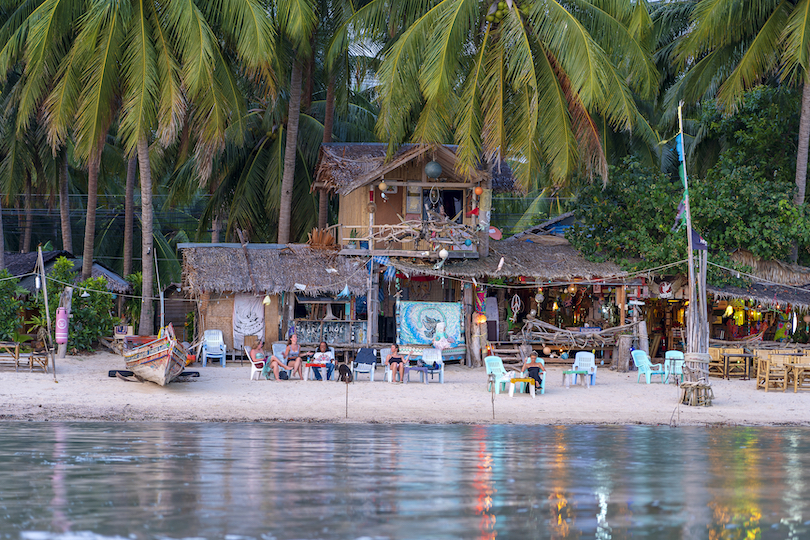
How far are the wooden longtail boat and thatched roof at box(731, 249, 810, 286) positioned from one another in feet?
45.4

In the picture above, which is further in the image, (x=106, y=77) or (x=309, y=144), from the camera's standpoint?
(x=309, y=144)

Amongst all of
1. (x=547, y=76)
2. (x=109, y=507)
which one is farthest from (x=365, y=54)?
(x=109, y=507)

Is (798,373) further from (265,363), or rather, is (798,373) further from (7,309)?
(7,309)

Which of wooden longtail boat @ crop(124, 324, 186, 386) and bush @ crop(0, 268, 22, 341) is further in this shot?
bush @ crop(0, 268, 22, 341)

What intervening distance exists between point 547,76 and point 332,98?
837cm

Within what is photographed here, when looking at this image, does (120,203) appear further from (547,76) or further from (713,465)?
(713,465)

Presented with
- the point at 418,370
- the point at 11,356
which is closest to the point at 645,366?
the point at 418,370

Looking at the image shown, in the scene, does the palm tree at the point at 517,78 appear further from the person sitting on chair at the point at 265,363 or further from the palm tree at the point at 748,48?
the person sitting on chair at the point at 265,363

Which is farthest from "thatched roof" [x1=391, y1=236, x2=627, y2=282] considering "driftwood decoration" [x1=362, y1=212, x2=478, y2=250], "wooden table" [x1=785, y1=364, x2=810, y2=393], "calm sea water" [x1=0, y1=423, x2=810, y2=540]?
"calm sea water" [x1=0, y1=423, x2=810, y2=540]

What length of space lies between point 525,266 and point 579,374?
12.3ft

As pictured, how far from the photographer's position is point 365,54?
24.6 meters

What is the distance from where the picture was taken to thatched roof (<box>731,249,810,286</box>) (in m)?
22.2

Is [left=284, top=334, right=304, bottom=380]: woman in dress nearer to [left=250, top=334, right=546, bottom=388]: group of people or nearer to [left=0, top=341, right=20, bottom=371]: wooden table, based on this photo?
[left=250, top=334, right=546, bottom=388]: group of people

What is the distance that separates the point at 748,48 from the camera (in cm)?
2192
